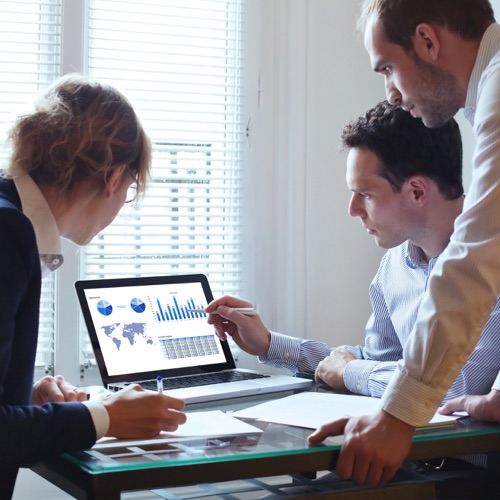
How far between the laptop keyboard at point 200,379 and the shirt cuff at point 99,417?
607mm

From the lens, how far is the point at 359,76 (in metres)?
3.11

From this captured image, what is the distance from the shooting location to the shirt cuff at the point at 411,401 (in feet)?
4.06

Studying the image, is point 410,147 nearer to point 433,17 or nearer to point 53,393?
point 433,17

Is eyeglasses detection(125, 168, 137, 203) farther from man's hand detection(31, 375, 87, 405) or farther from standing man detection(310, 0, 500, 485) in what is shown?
standing man detection(310, 0, 500, 485)

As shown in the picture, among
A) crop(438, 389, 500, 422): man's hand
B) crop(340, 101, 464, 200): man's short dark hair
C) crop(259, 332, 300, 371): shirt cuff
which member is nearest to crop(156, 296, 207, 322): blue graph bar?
crop(259, 332, 300, 371): shirt cuff

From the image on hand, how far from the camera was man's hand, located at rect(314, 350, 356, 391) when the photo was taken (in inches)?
74.6

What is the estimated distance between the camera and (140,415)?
1297mm

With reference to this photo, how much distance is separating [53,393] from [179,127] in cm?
152

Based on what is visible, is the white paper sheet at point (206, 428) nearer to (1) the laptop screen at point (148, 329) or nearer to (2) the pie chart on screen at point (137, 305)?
(1) the laptop screen at point (148, 329)

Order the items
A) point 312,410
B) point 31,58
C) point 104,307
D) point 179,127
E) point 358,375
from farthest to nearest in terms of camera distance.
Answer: point 179,127
point 31,58
point 104,307
point 358,375
point 312,410

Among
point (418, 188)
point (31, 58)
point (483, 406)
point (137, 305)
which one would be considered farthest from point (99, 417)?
point (31, 58)

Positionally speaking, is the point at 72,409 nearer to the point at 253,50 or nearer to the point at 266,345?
the point at 266,345

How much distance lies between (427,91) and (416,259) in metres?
0.53

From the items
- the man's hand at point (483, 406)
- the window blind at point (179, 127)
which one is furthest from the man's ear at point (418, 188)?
the window blind at point (179, 127)
